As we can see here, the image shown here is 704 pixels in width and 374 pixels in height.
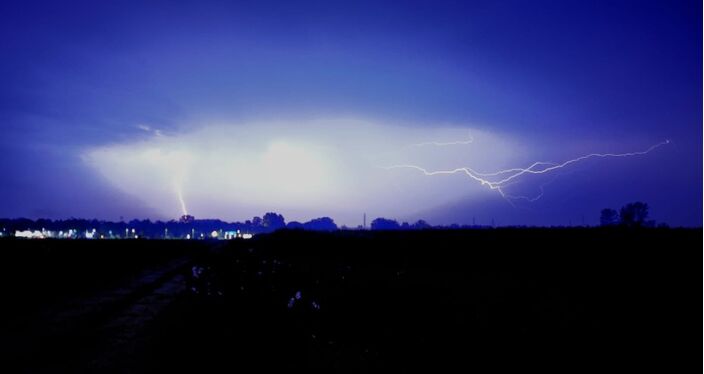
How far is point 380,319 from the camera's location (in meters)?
6.16

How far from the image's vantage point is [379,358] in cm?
473

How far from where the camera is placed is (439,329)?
19.0ft

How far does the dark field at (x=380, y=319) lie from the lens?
4.82m

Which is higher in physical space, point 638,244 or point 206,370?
point 638,244

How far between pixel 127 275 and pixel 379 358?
674 inches

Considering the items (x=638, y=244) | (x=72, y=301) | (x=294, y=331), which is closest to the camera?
(x=294, y=331)

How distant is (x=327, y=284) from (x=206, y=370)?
10.2 ft

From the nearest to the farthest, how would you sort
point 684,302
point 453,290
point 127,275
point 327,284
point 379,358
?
point 379,358 → point 684,302 → point 327,284 → point 453,290 → point 127,275

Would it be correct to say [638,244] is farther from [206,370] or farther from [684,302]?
[206,370]

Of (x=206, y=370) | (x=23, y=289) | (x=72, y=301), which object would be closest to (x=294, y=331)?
(x=206, y=370)

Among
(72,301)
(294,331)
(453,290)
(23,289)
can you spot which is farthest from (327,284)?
(23,289)

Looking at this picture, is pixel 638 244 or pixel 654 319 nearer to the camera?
pixel 654 319

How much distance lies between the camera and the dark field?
4816mm

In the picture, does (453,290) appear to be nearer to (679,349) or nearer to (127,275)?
(679,349)
